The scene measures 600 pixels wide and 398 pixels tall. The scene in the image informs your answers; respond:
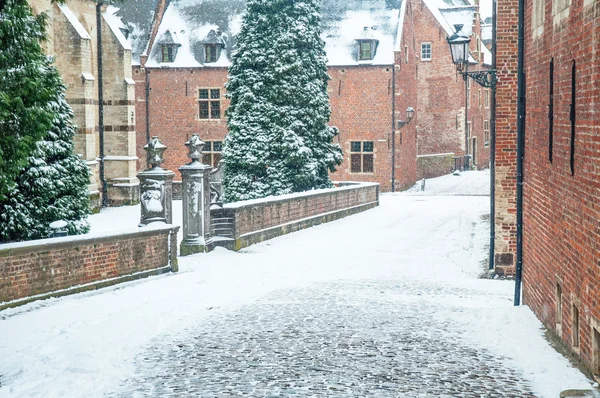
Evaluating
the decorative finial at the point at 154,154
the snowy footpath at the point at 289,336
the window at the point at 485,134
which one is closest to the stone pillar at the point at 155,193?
the decorative finial at the point at 154,154

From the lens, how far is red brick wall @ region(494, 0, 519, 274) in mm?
15062

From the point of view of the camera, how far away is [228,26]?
142ft

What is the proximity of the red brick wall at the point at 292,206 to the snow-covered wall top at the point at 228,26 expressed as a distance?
39.8 ft

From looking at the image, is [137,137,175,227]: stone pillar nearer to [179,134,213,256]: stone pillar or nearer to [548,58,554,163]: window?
[179,134,213,256]: stone pillar

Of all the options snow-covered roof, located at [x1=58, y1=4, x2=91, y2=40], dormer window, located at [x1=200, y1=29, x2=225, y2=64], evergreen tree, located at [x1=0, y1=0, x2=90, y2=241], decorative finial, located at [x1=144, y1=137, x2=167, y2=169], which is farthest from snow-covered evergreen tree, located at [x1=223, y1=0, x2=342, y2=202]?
dormer window, located at [x1=200, y1=29, x2=225, y2=64]

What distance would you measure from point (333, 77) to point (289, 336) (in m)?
32.8

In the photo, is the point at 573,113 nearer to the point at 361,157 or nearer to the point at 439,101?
the point at 361,157

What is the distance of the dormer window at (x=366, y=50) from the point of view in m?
41.2

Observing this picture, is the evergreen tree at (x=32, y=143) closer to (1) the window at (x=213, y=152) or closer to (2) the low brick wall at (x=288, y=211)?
(2) the low brick wall at (x=288, y=211)

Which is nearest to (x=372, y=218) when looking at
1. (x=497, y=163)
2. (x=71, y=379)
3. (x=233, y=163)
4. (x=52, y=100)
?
(x=233, y=163)

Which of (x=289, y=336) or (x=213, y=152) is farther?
(x=213, y=152)

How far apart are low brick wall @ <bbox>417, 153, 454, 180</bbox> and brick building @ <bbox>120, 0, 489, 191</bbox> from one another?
2022 mm

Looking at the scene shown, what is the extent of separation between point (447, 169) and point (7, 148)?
133 ft

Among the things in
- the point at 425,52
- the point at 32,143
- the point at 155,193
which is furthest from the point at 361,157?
the point at 32,143
